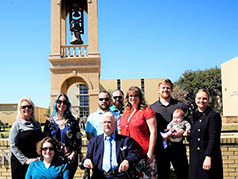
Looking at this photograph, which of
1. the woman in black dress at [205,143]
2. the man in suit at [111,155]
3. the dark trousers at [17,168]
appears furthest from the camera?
the dark trousers at [17,168]

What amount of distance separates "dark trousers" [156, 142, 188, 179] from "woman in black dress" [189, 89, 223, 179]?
1.31 ft

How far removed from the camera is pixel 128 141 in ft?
12.0

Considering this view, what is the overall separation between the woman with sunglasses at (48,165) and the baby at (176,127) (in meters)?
1.66

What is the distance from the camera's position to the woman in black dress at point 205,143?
3777mm

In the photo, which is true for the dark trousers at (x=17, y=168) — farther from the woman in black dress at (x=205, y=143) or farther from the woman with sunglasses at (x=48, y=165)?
the woman in black dress at (x=205, y=143)

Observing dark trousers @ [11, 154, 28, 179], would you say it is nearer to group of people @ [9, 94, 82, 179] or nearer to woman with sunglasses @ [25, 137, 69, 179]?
group of people @ [9, 94, 82, 179]

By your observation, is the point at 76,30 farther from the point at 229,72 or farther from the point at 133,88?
the point at 229,72

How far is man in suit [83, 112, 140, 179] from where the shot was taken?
11.7 feet

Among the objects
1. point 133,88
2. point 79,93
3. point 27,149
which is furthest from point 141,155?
point 79,93

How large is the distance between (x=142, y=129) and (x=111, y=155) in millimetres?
645

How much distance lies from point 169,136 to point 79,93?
159ft

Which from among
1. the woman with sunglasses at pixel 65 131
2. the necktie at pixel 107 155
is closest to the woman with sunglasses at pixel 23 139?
the woman with sunglasses at pixel 65 131

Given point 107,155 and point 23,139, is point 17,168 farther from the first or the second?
point 107,155

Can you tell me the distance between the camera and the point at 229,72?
111 feet
